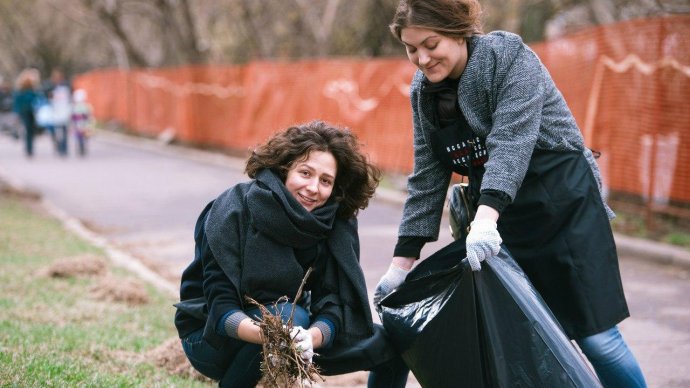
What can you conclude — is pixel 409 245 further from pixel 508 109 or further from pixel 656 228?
pixel 656 228

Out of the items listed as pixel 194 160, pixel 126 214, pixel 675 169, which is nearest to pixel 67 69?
pixel 194 160

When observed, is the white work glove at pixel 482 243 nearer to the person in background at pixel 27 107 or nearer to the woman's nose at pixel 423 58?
the woman's nose at pixel 423 58

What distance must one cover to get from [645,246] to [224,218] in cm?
563

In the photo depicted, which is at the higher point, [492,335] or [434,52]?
[434,52]

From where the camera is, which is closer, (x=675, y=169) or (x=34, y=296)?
(x=34, y=296)

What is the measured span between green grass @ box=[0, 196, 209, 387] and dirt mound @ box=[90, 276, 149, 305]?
6cm

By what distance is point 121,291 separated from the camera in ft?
21.0

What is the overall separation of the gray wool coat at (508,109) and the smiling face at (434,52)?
0.05 meters

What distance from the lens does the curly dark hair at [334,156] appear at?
350cm

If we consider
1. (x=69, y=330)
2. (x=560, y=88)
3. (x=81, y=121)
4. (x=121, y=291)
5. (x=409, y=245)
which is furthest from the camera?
(x=81, y=121)

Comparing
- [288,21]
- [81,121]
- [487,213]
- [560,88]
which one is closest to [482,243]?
[487,213]

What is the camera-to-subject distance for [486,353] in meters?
2.98

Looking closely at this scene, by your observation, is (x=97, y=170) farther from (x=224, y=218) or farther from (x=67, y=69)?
(x=67, y=69)

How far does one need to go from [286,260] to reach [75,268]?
4.21m
